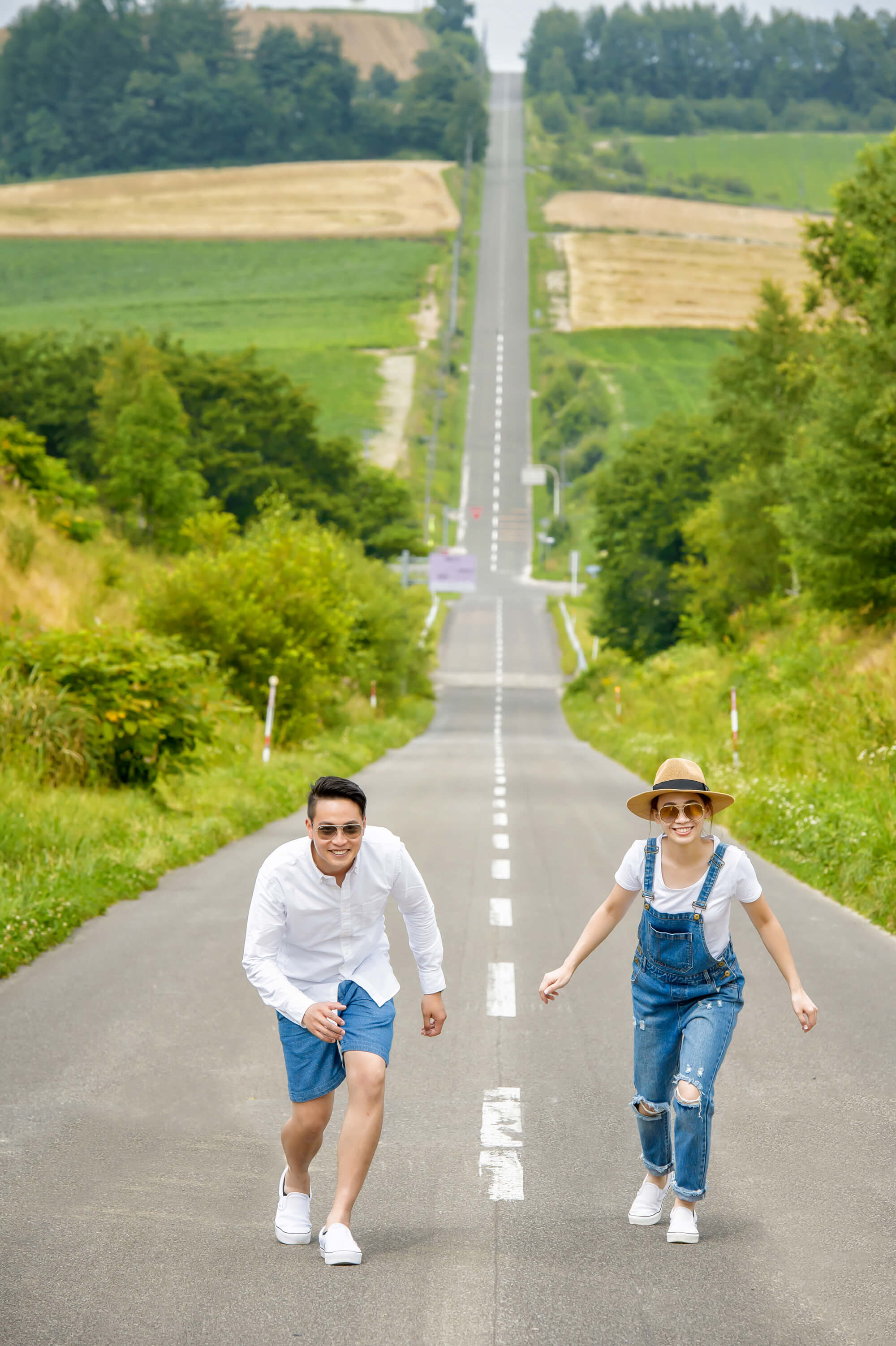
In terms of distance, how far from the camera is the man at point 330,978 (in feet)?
15.0

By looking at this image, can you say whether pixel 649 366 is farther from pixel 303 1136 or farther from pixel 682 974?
pixel 303 1136

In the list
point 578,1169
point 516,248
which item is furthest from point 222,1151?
point 516,248

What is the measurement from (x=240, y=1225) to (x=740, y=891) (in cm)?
203

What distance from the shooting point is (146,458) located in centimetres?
4188

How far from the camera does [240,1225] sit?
4891 millimetres

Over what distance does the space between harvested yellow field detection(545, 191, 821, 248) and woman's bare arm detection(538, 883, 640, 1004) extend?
610ft

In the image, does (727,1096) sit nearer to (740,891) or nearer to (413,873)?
(740,891)

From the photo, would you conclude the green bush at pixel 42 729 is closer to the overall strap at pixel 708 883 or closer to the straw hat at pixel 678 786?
the straw hat at pixel 678 786

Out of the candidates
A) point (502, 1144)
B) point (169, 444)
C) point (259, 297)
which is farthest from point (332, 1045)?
point (259, 297)

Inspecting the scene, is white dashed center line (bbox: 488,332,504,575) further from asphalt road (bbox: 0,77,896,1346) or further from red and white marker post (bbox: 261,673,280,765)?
asphalt road (bbox: 0,77,896,1346)

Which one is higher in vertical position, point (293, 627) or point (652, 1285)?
point (652, 1285)

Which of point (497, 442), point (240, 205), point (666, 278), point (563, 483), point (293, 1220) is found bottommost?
point (563, 483)

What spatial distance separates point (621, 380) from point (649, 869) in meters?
141

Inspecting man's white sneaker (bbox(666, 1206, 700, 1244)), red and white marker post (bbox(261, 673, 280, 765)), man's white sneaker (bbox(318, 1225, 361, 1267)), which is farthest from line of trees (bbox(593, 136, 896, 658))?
man's white sneaker (bbox(318, 1225, 361, 1267))
